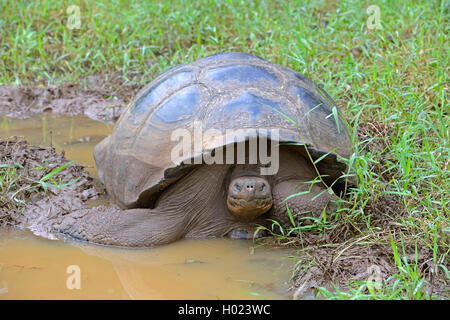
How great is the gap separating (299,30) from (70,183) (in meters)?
3.53

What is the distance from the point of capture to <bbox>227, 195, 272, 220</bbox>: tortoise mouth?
3703mm

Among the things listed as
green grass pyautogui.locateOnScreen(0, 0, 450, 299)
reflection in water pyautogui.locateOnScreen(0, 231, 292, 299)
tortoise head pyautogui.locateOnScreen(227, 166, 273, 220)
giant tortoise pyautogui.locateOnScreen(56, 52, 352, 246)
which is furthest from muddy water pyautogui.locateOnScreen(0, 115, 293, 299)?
green grass pyautogui.locateOnScreen(0, 0, 450, 299)

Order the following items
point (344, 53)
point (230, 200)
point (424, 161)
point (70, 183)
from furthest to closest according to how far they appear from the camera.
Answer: point (344, 53) < point (70, 183) < point (424, 161) < point (230, 200)

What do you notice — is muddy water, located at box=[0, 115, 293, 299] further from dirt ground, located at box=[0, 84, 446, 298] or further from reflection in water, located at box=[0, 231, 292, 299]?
dirt ground, located at box=[0, 84, 446, 298]

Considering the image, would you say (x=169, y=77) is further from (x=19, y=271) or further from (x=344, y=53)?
(x=344, y=53)

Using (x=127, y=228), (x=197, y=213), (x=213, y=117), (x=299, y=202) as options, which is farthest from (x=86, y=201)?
(x=299, y=202)

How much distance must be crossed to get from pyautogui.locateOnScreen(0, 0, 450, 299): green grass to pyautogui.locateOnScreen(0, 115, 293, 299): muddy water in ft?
1.39

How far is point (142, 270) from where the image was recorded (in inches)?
138

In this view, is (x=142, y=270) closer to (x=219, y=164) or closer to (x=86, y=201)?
(x=219, y=164)

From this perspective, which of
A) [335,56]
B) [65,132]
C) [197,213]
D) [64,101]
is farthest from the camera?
[64,101]

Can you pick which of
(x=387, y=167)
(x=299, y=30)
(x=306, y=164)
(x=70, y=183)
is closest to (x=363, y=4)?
(x=299, y=30)

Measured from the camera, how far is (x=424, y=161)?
418cm

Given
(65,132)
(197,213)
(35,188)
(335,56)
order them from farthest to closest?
(335,56) < (65,132) < (35,188) < (197,213)

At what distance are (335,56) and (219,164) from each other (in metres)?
3.01
